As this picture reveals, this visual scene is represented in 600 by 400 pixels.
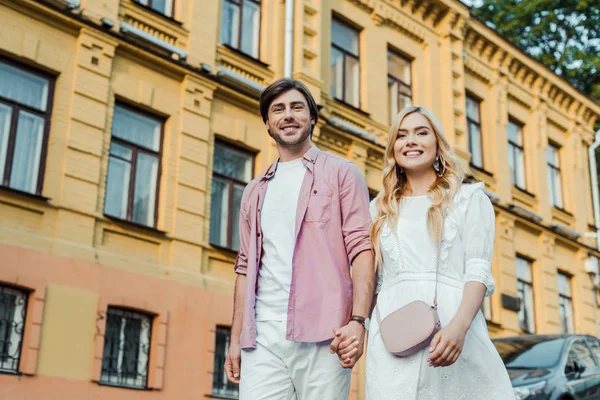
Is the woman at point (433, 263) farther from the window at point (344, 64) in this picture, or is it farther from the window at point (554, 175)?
the window at point (554, 175)

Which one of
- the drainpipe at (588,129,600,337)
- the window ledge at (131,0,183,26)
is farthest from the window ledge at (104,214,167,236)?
the drainpipe at (588,129,600,337)

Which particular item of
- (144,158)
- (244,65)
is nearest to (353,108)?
(244,65)

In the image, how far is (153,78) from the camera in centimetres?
1277

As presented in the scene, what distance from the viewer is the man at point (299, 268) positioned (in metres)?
3.47

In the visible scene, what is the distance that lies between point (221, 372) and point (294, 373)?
30.9 feet

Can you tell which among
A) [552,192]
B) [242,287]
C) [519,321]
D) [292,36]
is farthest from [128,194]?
[552,192]

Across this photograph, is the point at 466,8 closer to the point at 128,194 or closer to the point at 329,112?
the point at 329,112

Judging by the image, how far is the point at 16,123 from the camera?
10727 millimetres

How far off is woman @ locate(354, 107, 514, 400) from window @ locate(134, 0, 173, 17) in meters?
10.3

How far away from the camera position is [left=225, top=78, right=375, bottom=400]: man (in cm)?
347

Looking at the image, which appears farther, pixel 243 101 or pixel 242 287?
pixel 243 101

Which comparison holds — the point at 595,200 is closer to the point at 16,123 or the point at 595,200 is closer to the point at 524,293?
the point at 524,293

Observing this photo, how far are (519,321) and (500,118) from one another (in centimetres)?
551

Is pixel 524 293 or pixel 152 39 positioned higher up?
pixel 152 39
